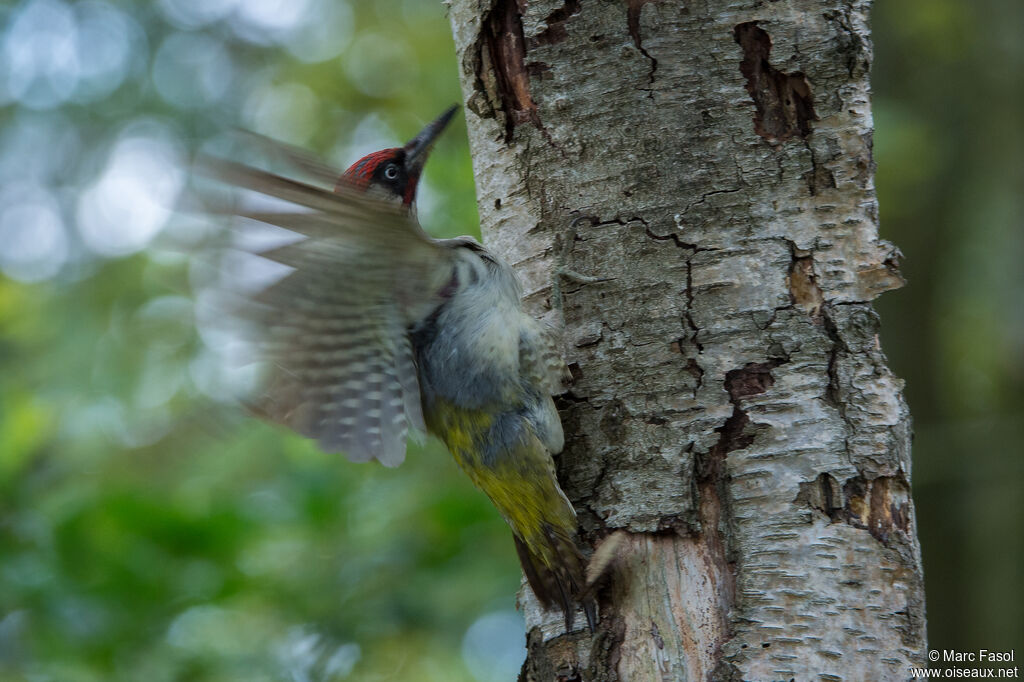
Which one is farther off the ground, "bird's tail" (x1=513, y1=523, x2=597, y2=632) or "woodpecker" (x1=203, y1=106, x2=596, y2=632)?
"woodpecker" (x1=203, y1=106, x2=596, y2=632)

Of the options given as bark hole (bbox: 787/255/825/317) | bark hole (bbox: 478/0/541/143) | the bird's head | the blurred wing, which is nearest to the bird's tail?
the blurred wing

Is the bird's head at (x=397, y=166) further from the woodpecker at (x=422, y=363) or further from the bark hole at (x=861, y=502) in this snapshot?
the bark hole at (x=861, y=502)

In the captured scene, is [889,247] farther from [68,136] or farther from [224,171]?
[68,136]

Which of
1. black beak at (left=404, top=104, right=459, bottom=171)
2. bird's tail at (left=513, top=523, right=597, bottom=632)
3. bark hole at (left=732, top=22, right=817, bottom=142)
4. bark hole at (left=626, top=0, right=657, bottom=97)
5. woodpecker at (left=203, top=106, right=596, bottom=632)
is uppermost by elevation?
black beak at (left=404, top=104, right=459, bottom=171)

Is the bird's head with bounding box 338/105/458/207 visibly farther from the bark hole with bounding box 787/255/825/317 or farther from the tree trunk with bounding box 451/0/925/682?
the bark hole with bounding box 787/255/825/317

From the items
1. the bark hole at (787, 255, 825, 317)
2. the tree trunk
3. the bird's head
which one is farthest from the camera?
the bird's head

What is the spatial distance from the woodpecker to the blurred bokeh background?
35cm

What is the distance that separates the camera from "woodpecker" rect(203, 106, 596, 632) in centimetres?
218

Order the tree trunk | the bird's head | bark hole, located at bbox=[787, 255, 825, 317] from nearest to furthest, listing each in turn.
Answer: the tree trunk
bark hole, located at bbox=[787, 255, 825, 317]
the bird's head

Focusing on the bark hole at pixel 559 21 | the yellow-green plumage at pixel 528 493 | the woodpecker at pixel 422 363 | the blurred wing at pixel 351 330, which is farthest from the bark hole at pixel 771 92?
the yellow-green plumage at pixel 528 493

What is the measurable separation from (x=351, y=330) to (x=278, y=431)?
7.34 ft

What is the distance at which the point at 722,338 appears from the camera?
2.04m

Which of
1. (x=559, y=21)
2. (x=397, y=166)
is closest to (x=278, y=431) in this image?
(x=397, y=166)

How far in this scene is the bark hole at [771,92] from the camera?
210 cm
